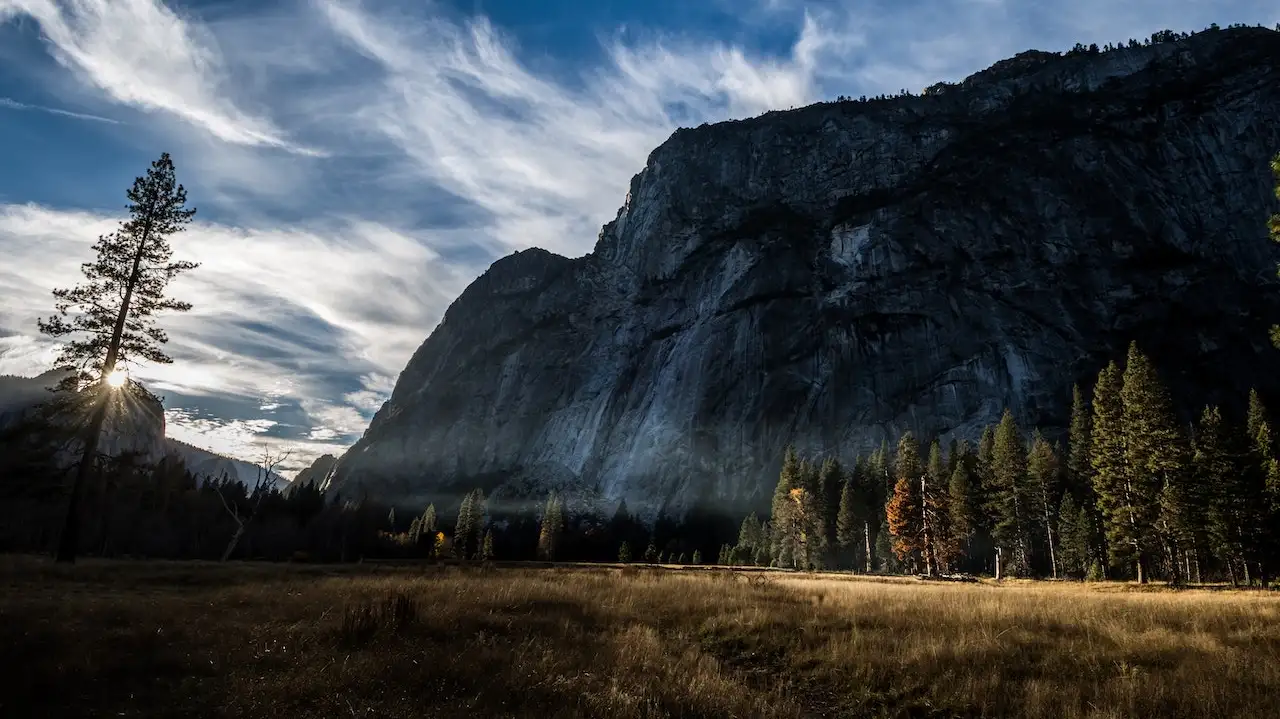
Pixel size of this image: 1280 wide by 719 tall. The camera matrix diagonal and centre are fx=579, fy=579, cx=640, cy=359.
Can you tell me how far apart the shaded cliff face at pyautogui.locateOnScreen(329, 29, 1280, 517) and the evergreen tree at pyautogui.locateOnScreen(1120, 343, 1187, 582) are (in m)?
79.1

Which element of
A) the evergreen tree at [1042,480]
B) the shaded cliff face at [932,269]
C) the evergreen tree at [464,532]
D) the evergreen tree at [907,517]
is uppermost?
the shaded cliff face at [932,269]

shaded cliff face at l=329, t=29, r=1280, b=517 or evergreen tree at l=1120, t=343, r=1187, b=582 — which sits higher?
shaded cliff face at l=329, t=29, r=1280, b=517

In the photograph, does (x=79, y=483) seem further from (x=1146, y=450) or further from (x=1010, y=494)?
(x=1010, y=494)

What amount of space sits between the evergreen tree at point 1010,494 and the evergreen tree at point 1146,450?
13.2 meters

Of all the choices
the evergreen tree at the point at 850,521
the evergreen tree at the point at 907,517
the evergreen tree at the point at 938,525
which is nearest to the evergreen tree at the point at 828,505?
the evergreen tree at the point at 850,521

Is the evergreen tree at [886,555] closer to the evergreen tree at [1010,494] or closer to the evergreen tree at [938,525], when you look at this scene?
the evergreen tree at [938,525]

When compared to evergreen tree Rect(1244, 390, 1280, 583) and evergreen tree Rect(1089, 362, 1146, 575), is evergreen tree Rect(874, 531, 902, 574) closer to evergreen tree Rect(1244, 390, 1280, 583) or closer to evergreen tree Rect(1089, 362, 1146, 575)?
evergreen tree Rect(1089, 362, 1146, 575)

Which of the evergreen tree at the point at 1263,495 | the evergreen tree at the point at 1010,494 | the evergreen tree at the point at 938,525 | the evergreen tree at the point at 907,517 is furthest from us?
the evergreen tree at the point at 907,517

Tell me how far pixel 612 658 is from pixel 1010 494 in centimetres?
5335

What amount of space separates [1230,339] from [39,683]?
15445 cm

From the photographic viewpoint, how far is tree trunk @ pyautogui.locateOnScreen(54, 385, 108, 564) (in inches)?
782

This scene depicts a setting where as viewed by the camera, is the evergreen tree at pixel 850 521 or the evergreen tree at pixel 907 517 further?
the evergreen tree at pixel 850 521

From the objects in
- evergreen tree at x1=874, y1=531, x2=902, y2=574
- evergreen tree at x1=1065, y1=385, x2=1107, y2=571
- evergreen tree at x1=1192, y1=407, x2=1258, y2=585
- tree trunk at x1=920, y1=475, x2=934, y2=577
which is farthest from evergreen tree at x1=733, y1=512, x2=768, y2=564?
evergreen tree at x1=1192, y1=407, x2=1258, y2=585

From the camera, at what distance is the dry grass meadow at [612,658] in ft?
20.8
